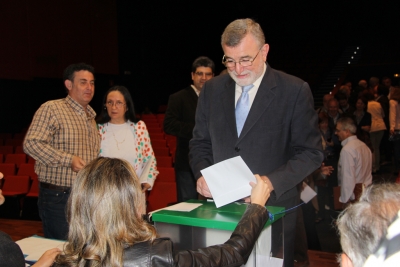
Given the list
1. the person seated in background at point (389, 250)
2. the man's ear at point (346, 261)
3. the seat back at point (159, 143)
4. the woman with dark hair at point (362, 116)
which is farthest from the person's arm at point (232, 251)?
the seat back at point (159, 143)

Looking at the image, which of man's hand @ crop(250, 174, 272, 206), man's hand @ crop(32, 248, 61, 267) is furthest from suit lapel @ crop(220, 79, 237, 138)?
man's hand @ crop(32, 248, 61, 267)

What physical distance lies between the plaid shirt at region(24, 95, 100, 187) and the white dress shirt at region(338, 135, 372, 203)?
7.84ft

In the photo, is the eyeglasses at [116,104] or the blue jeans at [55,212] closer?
the blue jeans at [55,212]

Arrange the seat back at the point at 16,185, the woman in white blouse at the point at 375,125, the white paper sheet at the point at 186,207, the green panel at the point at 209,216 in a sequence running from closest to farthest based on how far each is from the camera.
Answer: the green panel at the point at 209,216 < the white paper sheet at the point at 186,207 < the seat back at the point at 16,185 < the woman in white blouse at the point at 375,125

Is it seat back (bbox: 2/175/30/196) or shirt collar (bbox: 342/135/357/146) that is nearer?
shirt collar (bbox: 342/135/357/146)

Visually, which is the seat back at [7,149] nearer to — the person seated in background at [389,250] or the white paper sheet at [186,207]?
the white paper sheet at [186,207]

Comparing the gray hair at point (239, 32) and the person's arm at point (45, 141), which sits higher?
the gray hair at point (239, 32)

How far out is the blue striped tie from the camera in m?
1.83

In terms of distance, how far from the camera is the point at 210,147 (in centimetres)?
198

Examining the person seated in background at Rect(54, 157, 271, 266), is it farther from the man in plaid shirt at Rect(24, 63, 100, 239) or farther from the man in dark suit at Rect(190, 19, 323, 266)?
the man in plaid shirt at Rect(24, 63, 100, 239)

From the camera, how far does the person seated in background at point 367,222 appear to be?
759mm

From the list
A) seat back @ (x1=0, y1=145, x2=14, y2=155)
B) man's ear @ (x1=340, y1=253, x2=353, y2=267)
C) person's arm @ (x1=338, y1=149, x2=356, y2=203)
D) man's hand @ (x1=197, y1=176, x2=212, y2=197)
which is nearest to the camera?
man's ear @ (x1=340, y1=253, x2=353, y2=267)

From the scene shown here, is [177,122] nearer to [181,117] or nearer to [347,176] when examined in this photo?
[181,117]

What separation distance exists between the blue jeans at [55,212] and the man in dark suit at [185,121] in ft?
3.74
